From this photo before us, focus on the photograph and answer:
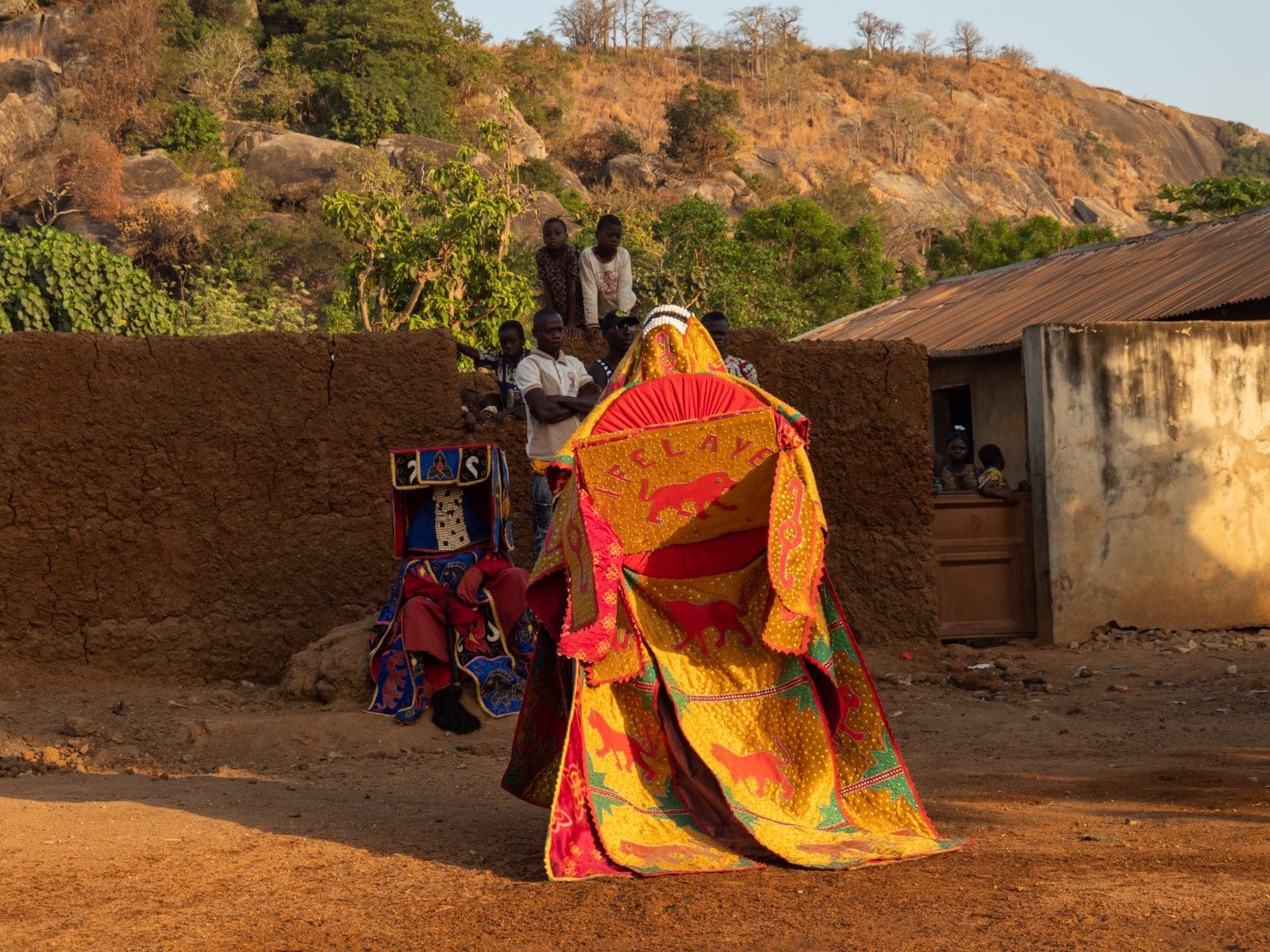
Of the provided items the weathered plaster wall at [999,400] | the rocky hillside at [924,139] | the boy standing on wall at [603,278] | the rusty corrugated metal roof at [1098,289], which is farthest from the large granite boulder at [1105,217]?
the boy standing on wall at [603,278]

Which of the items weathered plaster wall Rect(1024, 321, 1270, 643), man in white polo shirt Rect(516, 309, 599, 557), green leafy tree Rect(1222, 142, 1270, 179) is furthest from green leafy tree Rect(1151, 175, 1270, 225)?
green leafy tree Rect(1222, 142, 1270, 179)

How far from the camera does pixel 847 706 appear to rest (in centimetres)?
477

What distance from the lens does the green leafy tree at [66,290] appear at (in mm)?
17766

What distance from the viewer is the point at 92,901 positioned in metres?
4.10

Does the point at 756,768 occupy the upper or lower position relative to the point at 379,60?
lower

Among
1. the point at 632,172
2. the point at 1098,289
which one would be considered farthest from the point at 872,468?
the point at 632,172

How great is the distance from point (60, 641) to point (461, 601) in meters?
2.56

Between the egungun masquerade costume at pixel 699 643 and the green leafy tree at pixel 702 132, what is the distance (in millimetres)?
41803

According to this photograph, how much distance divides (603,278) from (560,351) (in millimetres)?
1511

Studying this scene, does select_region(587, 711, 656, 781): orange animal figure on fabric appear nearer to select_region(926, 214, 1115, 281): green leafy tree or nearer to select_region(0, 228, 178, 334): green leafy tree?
select_region(0, 228, 178, 334): green leafy tree

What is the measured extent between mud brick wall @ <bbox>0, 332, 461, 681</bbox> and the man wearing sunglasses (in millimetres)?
1004

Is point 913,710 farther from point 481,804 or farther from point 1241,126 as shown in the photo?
point 1241,126

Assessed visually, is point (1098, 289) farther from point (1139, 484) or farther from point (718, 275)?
point (718, 275)

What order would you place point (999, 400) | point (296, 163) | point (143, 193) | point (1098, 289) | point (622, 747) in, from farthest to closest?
point (296, 163)
point (143, 193)
point (1098, 289)
point (999, 400)
point (622, 747)
